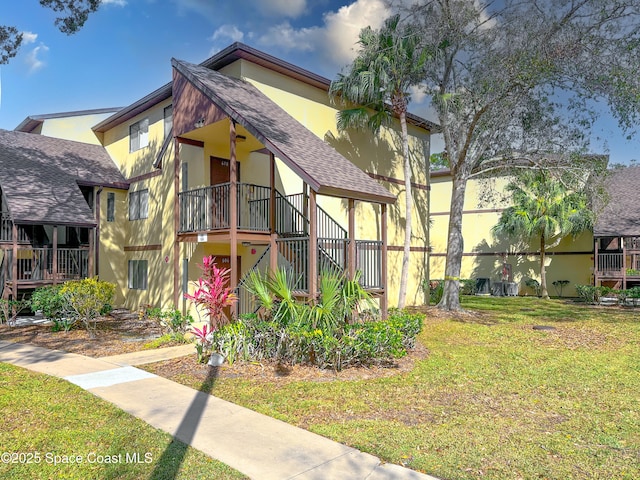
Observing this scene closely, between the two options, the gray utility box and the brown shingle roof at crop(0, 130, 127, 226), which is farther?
the gray utility box

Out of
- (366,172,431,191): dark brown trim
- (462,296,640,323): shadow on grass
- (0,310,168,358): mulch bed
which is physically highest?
(366,172,431,191): dark brown trim

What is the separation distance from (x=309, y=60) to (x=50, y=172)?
10.8 meters

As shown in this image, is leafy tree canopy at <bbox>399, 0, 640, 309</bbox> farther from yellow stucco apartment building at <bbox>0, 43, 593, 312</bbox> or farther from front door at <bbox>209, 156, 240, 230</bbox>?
front door at <bbox>209, 156, 240, 230</bbox>

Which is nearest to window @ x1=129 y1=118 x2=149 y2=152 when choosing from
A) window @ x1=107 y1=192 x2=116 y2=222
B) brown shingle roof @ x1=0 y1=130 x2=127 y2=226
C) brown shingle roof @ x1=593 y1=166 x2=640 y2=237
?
brown shingle roof @ x1=0 y1=130 x2=127 y2=226

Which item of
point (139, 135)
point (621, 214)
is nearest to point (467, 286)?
point (621, 214)

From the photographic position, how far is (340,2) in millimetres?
18031

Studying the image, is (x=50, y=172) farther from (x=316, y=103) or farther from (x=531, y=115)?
(x=531, y=115)

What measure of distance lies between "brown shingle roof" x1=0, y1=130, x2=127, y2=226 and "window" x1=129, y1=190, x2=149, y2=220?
71cm

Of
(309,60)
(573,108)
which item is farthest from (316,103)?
(573,108)

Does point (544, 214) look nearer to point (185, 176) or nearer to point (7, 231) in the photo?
point (185, 176)

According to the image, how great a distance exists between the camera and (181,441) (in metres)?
4.91

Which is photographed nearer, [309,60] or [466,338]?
[466,338]

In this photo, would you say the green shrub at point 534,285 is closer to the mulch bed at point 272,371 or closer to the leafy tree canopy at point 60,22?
the mulch bed at point 272,371

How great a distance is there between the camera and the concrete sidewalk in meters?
4.30
